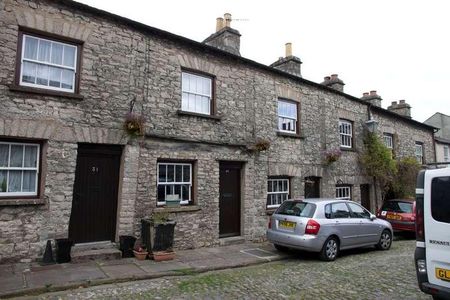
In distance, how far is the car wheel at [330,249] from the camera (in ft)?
29.3

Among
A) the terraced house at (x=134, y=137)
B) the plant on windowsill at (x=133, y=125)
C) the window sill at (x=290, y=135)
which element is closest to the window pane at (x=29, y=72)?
the terraced house at (x=134, y=137)

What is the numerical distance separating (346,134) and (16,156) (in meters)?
13.3

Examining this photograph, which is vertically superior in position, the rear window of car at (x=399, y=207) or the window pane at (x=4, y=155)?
the window pane at (x=4, y=155)

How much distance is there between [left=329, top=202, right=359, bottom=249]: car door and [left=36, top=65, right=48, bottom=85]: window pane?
7917 millimetres

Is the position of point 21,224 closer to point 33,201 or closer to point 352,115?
point 33,201

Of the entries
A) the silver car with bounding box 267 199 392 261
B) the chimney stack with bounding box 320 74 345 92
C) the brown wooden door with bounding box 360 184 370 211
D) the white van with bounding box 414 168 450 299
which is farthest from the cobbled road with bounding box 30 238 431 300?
the chimney stack with bounding box 320 74 345 92

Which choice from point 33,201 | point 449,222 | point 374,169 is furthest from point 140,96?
point 374,169

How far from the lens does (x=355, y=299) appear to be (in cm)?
601

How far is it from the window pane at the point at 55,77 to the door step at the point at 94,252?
3.89 m

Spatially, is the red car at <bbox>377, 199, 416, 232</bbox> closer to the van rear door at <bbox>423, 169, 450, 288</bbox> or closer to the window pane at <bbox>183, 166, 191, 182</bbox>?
the window pane at <bbox>183, 166, 191, 182</bbox>

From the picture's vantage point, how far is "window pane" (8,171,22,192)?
7.66 meters

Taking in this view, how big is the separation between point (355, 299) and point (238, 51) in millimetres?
9136

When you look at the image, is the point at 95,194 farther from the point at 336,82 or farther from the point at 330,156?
the point at 336,82

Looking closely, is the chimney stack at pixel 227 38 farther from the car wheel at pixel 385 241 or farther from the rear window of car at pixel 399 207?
the rear window of car at pixel 399 207
